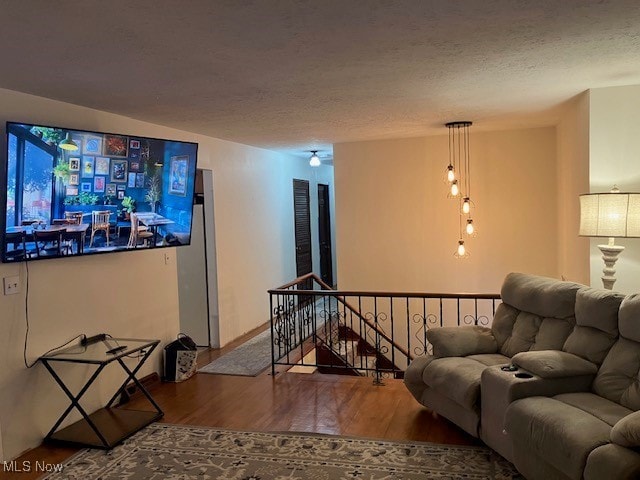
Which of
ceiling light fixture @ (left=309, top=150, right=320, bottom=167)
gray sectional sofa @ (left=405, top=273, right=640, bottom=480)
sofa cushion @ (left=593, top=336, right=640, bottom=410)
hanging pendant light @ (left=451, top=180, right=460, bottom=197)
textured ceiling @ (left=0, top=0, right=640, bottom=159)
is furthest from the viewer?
ceiling light fixture @ (left=309, top=150, right=320, bottom=167)

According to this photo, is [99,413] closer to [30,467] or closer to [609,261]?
[30,467]

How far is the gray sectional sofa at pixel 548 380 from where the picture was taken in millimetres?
2281

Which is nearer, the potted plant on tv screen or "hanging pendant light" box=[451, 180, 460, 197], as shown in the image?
the potted plant on tv screen

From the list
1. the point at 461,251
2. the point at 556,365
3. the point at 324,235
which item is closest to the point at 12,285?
the point at 556,365

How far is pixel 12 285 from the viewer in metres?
3.31

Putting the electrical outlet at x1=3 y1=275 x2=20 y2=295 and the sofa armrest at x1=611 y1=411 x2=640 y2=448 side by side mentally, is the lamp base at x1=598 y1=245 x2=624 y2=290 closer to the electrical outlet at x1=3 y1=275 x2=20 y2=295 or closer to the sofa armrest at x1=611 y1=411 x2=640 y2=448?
the sofa armrest at x1=611 y1=411 x2=640 y2=448

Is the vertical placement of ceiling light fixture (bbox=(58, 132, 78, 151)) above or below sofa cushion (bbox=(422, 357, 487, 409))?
above

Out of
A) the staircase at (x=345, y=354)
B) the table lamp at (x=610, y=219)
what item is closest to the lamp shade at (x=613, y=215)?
the table lamp at (x=610, y=219)

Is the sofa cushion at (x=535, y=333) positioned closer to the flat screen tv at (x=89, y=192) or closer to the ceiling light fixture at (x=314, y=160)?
the flat screen tv at (x=89, y=192)

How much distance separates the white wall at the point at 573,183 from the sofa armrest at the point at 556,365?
140 centimetres

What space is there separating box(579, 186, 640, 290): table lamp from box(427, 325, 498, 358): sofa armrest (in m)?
0.94

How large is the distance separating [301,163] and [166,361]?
4.43m

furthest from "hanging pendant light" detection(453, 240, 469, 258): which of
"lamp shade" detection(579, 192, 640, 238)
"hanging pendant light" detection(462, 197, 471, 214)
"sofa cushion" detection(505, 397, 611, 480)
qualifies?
"sofa cushion" detection(505, 397, 611, 480)

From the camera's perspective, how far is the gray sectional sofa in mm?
2281
